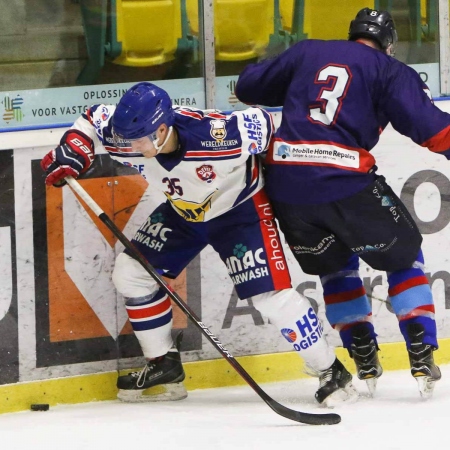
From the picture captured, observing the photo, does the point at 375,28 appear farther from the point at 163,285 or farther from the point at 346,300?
the point at 163,285

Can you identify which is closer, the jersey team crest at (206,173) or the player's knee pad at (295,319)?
the jersey team crest at (206,173)

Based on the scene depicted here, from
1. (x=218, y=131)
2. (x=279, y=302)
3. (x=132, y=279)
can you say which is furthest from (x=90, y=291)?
(x=218, y=131)

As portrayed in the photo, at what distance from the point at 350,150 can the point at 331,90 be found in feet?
0.67

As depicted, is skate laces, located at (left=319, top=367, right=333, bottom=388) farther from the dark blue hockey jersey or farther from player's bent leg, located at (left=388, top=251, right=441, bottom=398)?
the dark blue hockey jersey

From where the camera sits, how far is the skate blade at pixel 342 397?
3.94 metres

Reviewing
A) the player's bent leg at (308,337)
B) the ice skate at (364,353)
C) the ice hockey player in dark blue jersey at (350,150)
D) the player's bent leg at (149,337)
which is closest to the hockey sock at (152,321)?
the player's bent leg at (149,337)

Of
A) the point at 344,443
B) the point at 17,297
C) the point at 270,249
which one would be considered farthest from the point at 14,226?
the point at 344,443

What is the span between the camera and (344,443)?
351 cm

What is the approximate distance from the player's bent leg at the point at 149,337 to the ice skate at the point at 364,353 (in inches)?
25.1

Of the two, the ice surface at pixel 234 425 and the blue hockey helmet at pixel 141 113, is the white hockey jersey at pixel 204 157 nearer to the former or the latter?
the blue hockey helmet at pixel 141 113

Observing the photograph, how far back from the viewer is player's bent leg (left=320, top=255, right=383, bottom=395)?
404 cm

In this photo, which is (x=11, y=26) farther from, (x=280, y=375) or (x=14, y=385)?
(x=280, y=375)

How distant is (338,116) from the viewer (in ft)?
12.0

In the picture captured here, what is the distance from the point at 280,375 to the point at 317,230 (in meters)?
0.82
